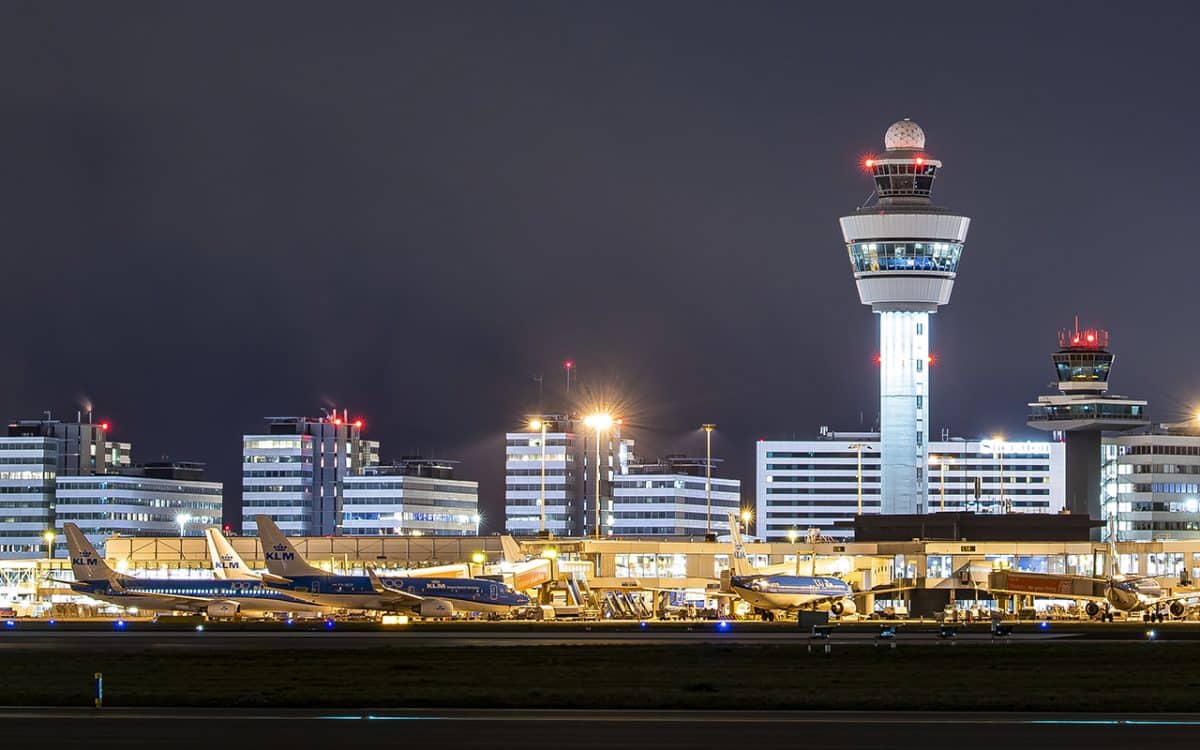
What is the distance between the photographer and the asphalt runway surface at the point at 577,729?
1903 inches

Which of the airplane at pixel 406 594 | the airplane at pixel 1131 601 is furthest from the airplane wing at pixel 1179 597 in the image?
the airplane at pixel 406 594

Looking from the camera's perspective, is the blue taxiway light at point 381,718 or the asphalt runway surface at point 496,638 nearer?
the blue taxiway light at point 381,718

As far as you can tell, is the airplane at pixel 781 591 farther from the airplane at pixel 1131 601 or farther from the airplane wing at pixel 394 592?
the airplane wing at pixel 394 592

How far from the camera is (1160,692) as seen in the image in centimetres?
6519

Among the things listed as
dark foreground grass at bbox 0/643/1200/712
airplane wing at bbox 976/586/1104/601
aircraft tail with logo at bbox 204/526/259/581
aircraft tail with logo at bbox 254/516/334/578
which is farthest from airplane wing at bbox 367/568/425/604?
airplane wing at bbox 976/586/1104/601

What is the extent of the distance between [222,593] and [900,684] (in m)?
97.6

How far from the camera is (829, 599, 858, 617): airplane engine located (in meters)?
163

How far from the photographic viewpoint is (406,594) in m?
150

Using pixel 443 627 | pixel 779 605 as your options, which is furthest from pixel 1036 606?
pixel 443 627

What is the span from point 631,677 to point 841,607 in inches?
3704

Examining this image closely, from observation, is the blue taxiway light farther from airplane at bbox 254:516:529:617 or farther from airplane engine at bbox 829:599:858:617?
airplane engine at bbox 829:599:858:617

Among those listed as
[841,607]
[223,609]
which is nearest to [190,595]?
[223,609]

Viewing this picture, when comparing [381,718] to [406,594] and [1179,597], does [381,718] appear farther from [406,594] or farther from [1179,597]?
[1179,597]

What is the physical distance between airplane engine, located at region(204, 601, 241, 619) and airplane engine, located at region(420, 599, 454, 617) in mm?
15524
